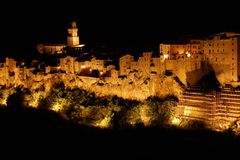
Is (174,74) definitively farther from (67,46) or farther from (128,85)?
(67,46)

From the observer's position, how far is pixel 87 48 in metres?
44.0

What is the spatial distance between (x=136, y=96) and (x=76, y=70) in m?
6.39

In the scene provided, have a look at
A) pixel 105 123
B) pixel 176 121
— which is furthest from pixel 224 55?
pixel 105 123

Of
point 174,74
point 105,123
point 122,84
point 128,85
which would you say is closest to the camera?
point 174,74

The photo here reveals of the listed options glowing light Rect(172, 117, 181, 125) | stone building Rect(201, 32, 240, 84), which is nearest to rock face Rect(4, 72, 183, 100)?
glowing light Rect(172, 117, 181, 125)

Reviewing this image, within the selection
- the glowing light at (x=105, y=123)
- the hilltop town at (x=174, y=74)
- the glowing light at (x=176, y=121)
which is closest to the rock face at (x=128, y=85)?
the hilltop town at (x=174, y=74)

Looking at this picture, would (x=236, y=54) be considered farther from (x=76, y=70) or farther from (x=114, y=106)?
(x=76, y=70)

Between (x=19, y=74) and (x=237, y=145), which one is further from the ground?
(x=19, y=74)

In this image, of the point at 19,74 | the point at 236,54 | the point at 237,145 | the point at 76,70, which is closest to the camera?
the point at 237,145

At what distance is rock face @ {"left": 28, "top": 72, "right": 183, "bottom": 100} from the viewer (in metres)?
32.8

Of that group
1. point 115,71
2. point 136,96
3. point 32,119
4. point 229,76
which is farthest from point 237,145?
point 32,119

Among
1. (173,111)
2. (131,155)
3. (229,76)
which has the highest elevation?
(229,76)

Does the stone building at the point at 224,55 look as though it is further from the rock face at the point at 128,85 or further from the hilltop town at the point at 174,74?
the rock face at the point at 128,85

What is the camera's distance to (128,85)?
3466cm
